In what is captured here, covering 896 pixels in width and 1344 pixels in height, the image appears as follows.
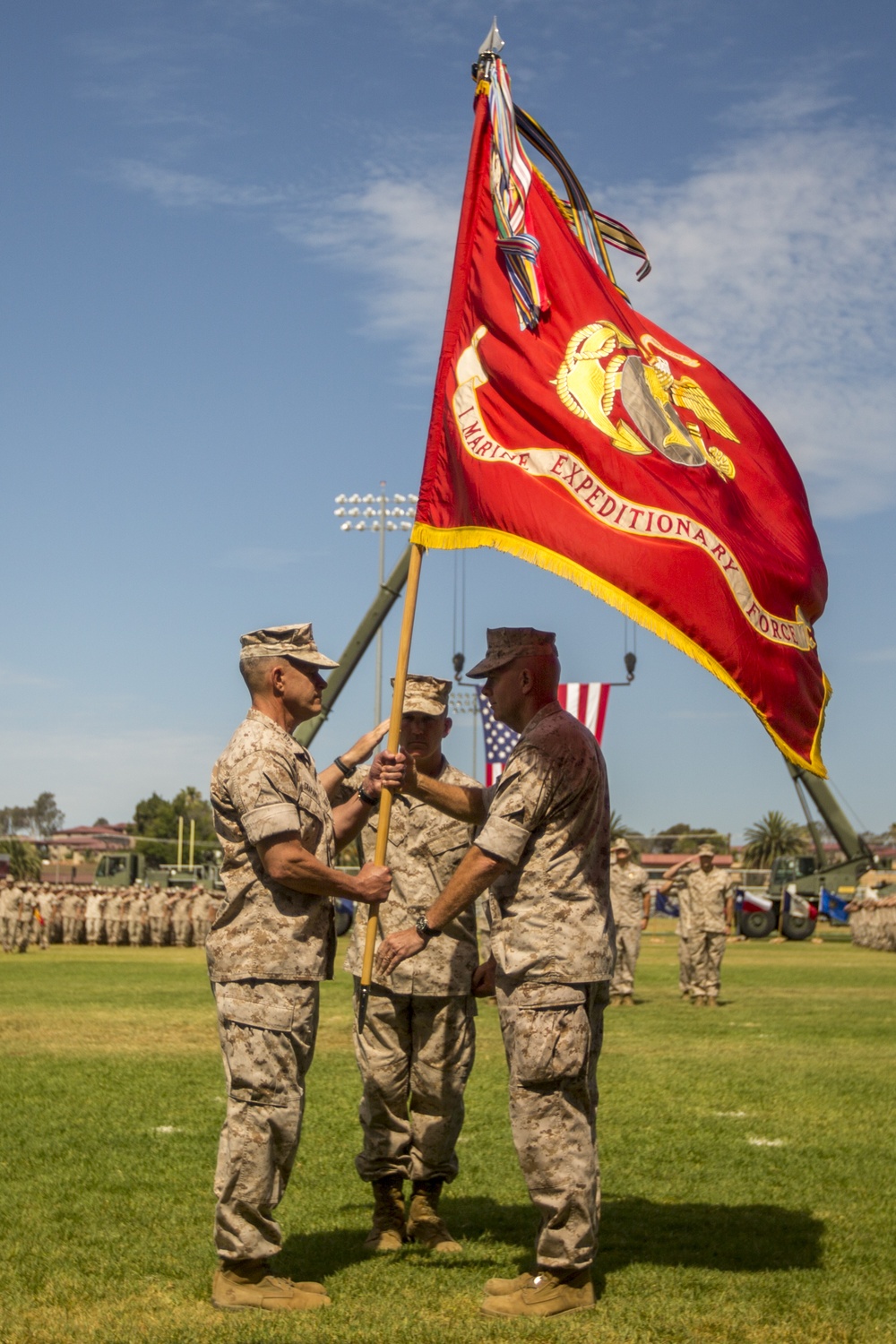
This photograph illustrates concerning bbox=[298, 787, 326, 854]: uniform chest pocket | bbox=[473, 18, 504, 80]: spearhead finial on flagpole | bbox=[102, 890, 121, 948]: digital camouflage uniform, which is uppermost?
bbox=[473, 18, 504, 80]: spearhead finial on flagpole

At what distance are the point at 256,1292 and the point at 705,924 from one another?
15.0 m

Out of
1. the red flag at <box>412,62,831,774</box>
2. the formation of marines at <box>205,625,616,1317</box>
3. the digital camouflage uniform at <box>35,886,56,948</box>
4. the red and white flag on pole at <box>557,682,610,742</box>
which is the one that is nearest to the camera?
the formation of marines at <box>205,625,616,1317</box>

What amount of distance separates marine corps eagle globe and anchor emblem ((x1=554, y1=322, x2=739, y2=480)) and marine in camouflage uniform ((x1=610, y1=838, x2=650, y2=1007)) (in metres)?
13.9

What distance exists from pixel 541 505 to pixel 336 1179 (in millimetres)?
3969

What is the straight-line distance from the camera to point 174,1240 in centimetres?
607

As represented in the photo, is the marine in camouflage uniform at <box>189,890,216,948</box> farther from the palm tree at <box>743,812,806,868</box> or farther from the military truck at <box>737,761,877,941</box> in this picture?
the palm tree at <box>743,812,806,868</box>

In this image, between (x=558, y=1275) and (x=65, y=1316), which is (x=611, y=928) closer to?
(x=558, y=1275)

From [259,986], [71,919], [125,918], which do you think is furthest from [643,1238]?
[71,919]

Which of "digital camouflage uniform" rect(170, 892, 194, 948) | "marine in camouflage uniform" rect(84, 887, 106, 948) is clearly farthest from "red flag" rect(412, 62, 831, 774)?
"marine in camouflage uniform" rect(84, 887, 106, 948)

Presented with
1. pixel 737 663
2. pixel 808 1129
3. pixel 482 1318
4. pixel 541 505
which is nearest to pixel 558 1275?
pixel 482 1318

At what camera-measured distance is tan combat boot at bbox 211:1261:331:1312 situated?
5027 millimetres

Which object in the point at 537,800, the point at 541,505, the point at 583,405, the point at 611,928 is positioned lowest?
the point at 611,928

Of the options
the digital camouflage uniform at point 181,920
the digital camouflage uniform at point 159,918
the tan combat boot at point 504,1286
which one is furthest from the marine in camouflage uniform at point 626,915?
the digital camouflage uniform at point 181,920

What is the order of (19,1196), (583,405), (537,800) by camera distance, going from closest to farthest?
(537,800) < (583,405) < (19,1196)
